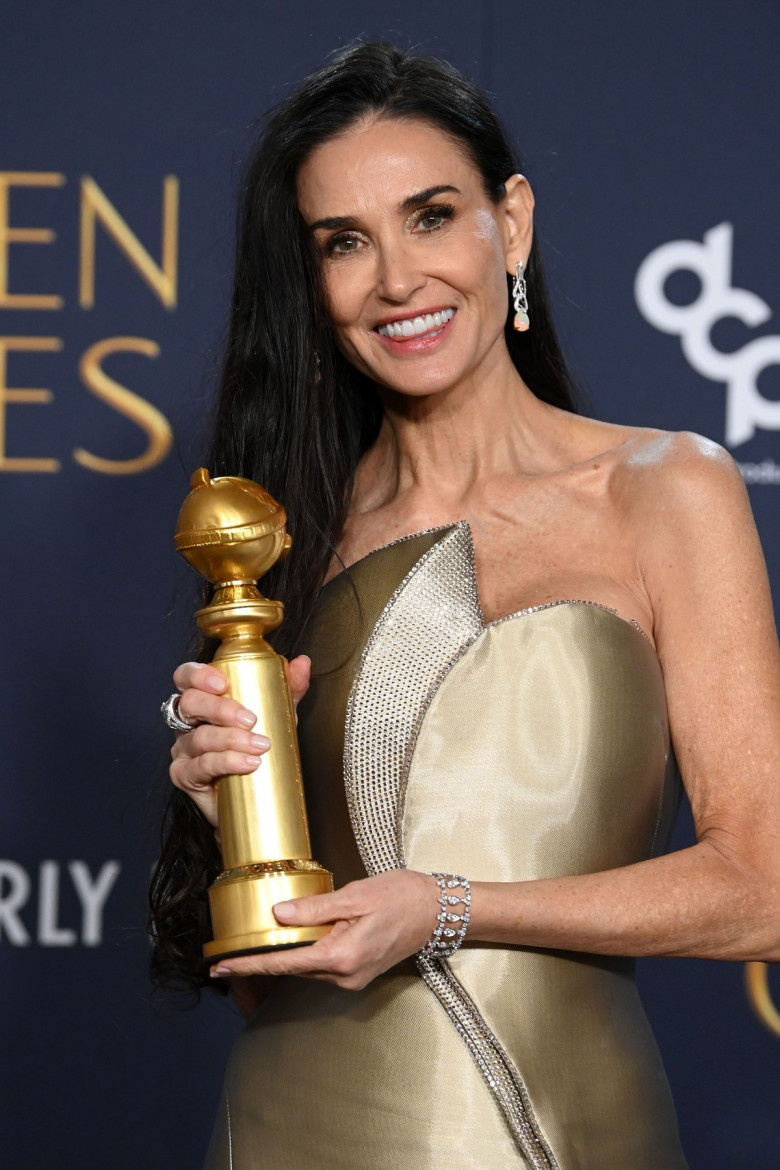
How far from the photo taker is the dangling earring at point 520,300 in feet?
5.99

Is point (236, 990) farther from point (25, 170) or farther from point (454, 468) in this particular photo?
point (25, 170)

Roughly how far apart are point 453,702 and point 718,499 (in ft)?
1.05

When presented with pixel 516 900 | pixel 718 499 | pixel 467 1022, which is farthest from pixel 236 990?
pixel 718 499

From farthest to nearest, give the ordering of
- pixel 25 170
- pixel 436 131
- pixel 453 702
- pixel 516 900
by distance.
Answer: pixel 25 170
pixel 436 131
pixel 453 702
pixel 516 900

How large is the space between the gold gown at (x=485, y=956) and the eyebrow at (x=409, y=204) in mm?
420

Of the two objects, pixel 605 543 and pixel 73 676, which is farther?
Result: pixel 73 676

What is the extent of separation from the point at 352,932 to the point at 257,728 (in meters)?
0.18

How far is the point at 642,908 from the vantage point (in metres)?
1.41

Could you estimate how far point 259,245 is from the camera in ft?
5.91

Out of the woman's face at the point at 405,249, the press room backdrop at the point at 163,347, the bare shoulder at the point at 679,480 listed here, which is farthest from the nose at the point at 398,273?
the press room backdrop at the point at 163,347

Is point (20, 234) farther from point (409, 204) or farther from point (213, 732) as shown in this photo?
point (213, 732)

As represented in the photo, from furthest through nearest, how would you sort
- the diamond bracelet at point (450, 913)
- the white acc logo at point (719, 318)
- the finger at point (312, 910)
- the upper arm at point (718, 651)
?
the white acc logo at point (719, 318) → the upper arm at point (718, 651) → the diamond bracelet at point (450, 913) → the finger at point (312, 910)

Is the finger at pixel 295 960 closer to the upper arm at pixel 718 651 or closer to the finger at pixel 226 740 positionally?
the finger at pixel 226 740

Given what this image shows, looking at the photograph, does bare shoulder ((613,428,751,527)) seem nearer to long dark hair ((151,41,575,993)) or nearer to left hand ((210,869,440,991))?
long dark hair ((151,41,575,993))
